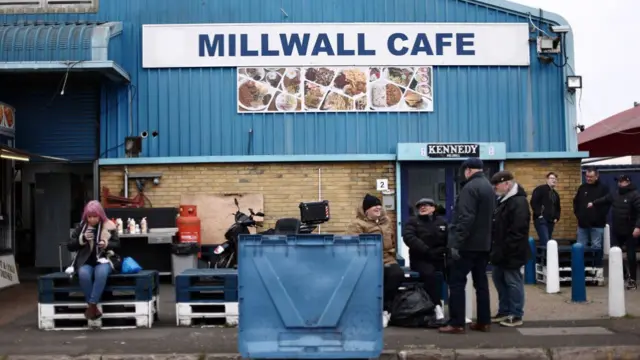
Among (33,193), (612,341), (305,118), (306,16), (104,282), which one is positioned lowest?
(612,341)

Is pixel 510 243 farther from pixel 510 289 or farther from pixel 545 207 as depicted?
pixel 545 207

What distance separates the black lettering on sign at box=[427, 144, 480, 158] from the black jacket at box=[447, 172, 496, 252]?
19.2 feet

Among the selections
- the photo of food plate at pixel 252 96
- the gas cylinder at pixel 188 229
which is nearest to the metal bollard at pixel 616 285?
the gas cylinder at pixel 188 229

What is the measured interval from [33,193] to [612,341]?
42.7ft

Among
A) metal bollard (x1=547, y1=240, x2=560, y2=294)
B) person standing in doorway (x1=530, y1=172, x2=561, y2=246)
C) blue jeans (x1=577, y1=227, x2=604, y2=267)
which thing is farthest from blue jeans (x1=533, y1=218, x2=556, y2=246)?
metal bollard (x1=547, y1=240, x2=560, y2=294)

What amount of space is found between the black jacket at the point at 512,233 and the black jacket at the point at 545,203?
483 cm


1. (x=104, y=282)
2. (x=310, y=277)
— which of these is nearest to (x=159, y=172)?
(x=104, y=282)

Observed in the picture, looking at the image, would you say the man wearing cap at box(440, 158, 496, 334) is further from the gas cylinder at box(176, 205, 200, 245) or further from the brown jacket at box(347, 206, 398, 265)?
the gas cylinder at box(176, 205, 200, 245)

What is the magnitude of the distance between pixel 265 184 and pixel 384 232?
5692 mm

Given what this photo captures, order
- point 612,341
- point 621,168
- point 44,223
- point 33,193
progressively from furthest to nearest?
point 621,168, point 33,193, point 44,223, point 612,341

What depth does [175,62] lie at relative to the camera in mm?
14227

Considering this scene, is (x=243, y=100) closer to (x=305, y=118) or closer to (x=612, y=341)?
(x=305, y=118)

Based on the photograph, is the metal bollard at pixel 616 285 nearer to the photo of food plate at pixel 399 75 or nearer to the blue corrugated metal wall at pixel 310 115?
the blue corrugated metal wall at pixel 310 115

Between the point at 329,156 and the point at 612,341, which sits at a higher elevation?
the point at 329,156
